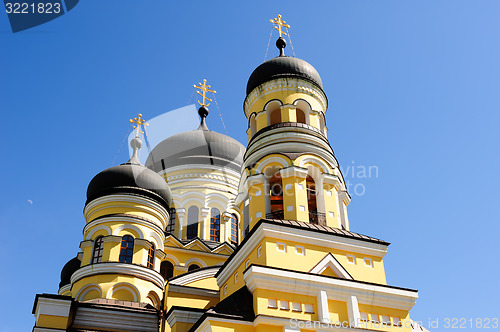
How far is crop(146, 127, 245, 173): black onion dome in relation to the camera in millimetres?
19688

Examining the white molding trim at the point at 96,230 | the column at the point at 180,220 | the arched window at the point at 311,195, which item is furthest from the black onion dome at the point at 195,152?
the arched window at the point at 311,195

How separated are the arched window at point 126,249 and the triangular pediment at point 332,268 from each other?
595 cm

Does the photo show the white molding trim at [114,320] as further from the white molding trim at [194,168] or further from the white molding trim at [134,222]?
the white molding trim at [194,168]

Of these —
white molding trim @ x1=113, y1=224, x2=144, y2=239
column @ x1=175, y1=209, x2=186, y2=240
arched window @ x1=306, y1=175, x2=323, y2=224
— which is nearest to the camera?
arched window @ x1=306, y1=175, x2=323, y2=224

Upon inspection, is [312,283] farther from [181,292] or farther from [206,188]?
[206,188]

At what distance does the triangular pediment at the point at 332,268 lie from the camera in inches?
395

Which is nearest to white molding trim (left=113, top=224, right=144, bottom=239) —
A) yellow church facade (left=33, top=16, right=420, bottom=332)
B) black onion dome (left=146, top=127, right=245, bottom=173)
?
yellow church facade (left=33, top=16, right=420, bottom=332)

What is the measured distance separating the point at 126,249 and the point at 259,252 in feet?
17.0

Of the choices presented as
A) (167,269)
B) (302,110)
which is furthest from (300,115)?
(167,269)

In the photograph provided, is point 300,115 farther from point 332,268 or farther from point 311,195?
point 332,268

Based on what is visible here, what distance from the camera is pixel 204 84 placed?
20.7 metres

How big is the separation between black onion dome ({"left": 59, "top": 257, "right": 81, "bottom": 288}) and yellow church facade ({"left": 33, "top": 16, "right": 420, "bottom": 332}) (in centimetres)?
486

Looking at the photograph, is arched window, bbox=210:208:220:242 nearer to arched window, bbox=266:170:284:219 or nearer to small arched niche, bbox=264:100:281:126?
small arched niche, bbox=264:100:281:126

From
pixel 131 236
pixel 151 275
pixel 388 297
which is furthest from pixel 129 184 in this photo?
pixel 388 297
